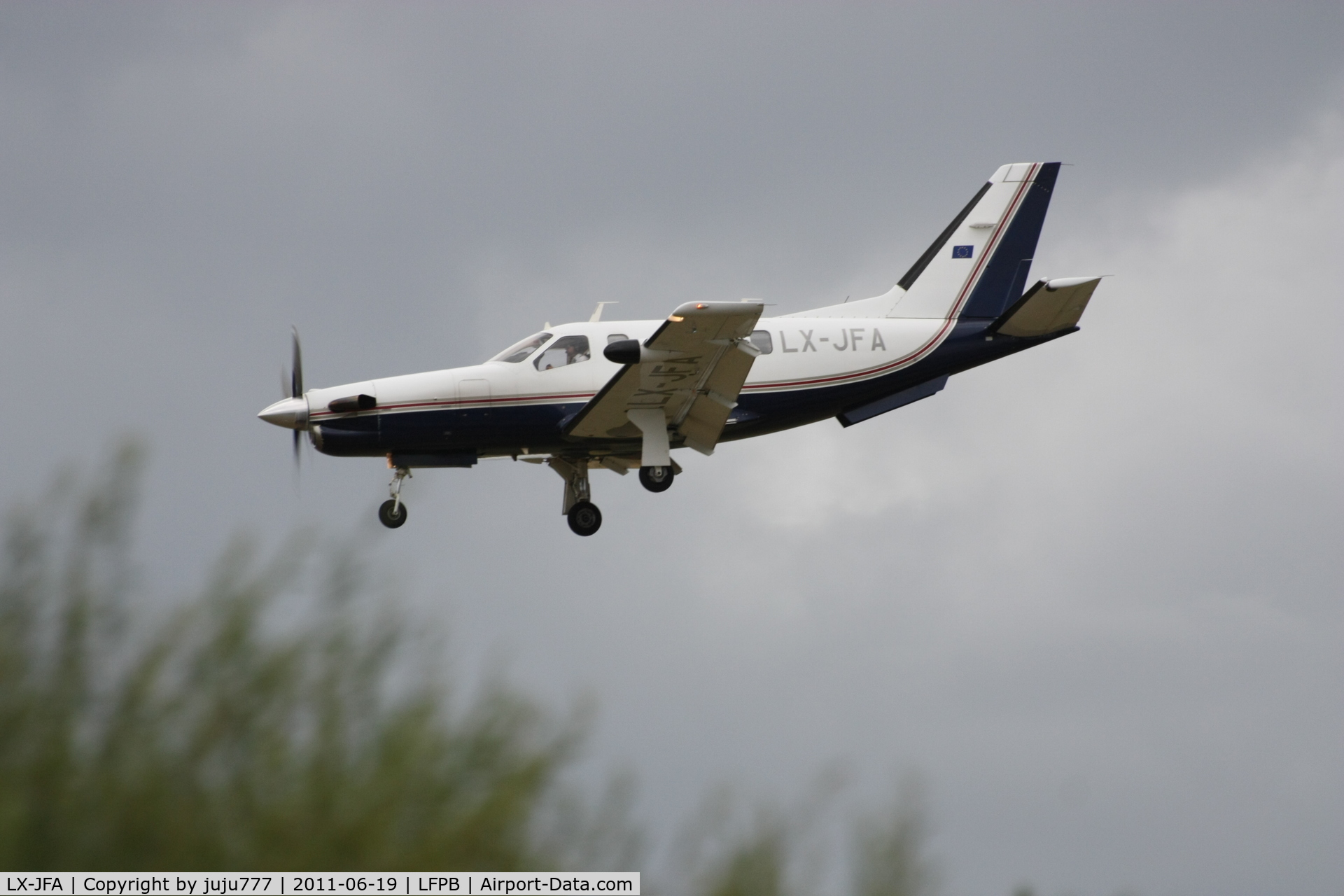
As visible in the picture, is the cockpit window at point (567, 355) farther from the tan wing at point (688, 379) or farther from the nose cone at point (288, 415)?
the nose cone at point (288, 415)

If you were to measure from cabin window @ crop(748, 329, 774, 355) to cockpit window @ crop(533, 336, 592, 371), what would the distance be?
3.00 meters

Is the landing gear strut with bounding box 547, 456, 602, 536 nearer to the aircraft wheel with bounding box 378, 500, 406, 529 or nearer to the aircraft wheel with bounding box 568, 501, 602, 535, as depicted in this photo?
the aircraft wheel with bounding box 568, 501, 602, 535

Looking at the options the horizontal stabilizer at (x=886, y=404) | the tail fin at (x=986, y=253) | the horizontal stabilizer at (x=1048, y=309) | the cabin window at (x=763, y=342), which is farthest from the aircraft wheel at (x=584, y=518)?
the horizontal stabilizer at (x=1048, y=309)

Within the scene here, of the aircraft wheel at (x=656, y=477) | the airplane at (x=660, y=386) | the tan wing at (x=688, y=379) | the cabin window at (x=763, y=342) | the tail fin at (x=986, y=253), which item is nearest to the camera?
the tan wing at (x=688, y=379)

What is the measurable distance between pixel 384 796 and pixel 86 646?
201cm

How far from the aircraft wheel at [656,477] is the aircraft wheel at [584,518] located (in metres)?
1.40

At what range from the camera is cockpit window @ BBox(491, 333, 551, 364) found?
26219 millimetres

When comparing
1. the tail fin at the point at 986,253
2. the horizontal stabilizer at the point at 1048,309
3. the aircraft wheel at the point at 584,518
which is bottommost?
the aircraft wheel at the point at 584,518

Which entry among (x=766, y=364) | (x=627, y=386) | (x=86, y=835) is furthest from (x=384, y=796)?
(x=766, y=364)

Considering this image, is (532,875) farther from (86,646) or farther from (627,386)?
(627,386)

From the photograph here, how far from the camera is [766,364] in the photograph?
26750 mm

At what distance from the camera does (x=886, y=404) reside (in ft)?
90.7

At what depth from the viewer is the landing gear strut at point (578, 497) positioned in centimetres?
2759

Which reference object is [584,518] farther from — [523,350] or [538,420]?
[523,350]
